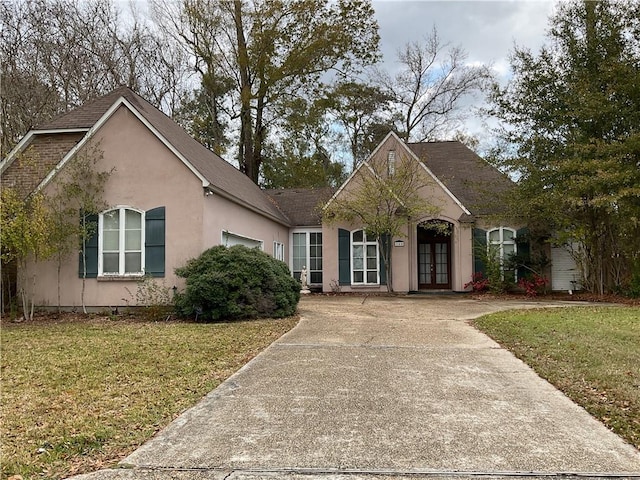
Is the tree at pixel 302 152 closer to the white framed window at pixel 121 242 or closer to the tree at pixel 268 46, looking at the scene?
the tree at pixel 268 46

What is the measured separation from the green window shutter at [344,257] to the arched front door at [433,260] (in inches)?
125

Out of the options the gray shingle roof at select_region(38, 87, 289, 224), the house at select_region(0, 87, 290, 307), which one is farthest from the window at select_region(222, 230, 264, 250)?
the gray shingle roof at select_region(38, 87, 289, 224)

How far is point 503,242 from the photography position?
19047mm

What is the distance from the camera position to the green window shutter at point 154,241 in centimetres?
1283

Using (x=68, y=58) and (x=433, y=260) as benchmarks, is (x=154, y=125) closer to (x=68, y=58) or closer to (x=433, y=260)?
(x=433, y=260)

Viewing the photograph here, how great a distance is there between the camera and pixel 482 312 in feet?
42.8

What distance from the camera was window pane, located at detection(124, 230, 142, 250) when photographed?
13.0 meters

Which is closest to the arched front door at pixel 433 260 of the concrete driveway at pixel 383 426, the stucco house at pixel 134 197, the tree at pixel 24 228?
the stucco house at pixel 134 197

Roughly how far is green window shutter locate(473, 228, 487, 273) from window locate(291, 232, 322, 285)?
6.12m

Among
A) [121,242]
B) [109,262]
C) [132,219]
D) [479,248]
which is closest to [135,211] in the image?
[132,219]

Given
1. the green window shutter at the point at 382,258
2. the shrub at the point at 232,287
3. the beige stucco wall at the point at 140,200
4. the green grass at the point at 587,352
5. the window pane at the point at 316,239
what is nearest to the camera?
the green grass at the point at 587,352

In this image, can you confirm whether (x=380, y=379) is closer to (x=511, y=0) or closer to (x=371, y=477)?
(x=371, y=477)

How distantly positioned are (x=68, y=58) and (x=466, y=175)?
18.1 meters

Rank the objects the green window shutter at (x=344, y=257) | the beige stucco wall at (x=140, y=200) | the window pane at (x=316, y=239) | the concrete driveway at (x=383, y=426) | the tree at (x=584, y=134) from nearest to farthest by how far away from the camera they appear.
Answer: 1. the concrete driveway at (x=383, y=426)
2. the beige stucco wall at (x=140, y=200)
3. the tree at (x=584, y=134)
4. the green window shutter at (x=344, y=257)
5. the window pane at (x=316, y=239)
